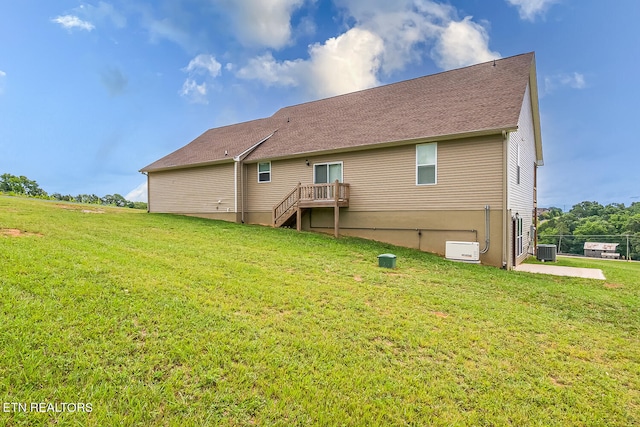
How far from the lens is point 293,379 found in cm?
290

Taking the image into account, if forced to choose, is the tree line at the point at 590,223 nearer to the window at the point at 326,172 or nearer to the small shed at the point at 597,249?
the small shed at the point at 597,249

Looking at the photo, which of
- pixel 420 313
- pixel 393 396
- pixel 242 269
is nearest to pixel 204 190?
pixel 242 269

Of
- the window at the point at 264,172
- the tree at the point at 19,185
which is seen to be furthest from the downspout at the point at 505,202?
the tree at the point at 19,185

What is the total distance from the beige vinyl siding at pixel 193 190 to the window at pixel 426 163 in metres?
8.76

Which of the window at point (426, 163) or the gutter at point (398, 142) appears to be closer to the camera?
the gutter at point (398, 142)

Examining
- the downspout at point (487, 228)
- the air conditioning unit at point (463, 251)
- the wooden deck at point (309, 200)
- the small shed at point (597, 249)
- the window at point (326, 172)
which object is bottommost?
the small shed at point (597, 249)

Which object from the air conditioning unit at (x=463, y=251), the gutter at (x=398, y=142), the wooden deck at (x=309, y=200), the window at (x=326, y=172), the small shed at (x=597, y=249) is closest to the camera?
the gutter at (x=398, y=142)

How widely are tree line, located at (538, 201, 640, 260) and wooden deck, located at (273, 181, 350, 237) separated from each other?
845 inches

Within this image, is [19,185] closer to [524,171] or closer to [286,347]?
[286,347]

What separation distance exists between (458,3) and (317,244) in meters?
14.8

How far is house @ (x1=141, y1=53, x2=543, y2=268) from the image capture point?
403 inches

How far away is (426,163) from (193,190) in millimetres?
12081

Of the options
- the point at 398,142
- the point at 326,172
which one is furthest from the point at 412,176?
the point at 326,172

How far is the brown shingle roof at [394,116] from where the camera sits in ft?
35.9
